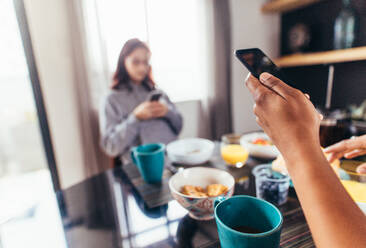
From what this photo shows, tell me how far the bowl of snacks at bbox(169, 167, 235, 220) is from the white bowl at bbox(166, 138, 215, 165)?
5.9 inches

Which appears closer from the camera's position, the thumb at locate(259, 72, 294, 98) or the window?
the thumb at locate(259, 72, 294, 98)

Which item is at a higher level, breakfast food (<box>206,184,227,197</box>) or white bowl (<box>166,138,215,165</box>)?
breakfast food (<box>206,184,227,197</box>)

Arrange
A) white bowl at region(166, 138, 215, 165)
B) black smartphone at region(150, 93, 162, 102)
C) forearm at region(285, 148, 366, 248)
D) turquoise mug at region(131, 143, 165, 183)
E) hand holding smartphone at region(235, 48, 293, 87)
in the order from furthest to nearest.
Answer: black smartphone at region(150, 93, 162, 102), white bowl at region(166, 138, 215, 165), turquoise mug at region(131, 143, 165, 183), hand holding smartphone at region(235, 48, 293, 87), forearm at region(285, 148, 366, 248)

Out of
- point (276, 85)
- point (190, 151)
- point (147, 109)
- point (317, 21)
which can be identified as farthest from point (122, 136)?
point (317, 21)

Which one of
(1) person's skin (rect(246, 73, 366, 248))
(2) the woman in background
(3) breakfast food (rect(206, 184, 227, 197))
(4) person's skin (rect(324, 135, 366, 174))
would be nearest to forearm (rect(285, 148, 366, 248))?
(1) person's skin (rect(246, 73, 366, 248))

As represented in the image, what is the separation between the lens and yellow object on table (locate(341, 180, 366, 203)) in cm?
37

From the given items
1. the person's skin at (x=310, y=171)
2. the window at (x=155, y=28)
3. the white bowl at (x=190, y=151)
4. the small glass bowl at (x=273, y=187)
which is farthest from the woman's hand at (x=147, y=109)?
the person's skin at (x=310, y=171)

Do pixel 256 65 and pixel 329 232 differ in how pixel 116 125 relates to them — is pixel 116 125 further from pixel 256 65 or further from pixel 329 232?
pixel 329 232

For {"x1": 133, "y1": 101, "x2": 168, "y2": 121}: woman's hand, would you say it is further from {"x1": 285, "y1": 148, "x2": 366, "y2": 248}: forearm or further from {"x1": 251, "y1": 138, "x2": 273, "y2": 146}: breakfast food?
{"x1": 285, "y1": 148, "x2": 366, "y2": 248}: forearm

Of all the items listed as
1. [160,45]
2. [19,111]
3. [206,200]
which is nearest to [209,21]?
[160,45]

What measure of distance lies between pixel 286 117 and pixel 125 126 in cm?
83

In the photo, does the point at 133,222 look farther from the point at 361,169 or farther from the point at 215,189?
the point at 361,169

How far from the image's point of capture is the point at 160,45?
48cm

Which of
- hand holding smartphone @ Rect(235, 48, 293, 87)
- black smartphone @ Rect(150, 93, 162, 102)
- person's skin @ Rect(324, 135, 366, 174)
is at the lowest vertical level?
person's skin @ Rect(324, 135, 366, 174)
